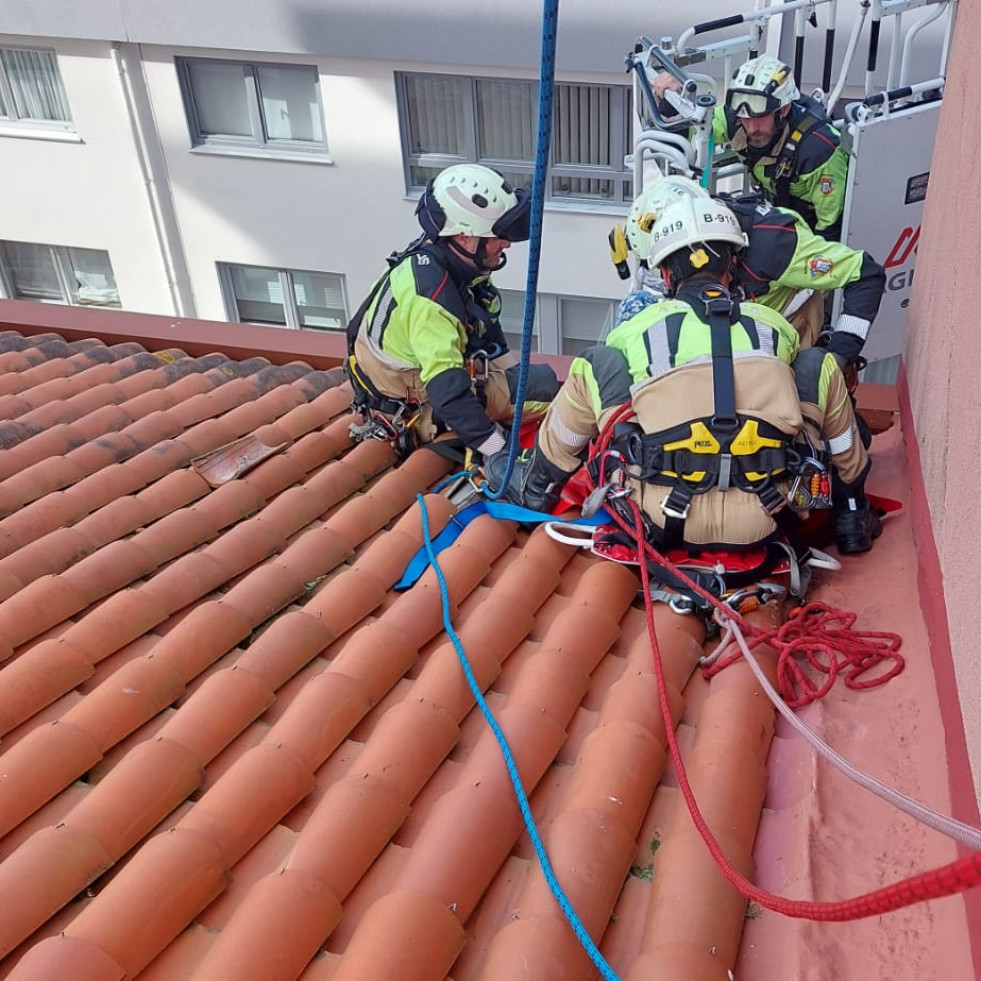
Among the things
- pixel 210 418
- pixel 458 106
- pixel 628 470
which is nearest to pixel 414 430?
pixel 210 418

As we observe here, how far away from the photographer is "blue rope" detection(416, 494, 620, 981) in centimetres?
207

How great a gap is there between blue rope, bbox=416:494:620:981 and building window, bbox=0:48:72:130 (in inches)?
491

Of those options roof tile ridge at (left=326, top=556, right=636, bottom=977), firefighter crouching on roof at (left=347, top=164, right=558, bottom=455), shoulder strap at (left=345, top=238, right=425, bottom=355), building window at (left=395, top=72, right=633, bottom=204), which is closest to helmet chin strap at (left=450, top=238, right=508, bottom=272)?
firefighter crouching on roof at (left=347, top=164, right=558, bottom=455)

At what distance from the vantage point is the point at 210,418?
4902mm

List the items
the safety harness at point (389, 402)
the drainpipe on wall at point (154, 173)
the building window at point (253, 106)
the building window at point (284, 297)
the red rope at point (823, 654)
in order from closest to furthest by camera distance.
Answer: the red rope at point (823, 654), the safety harness at point (389, 402), the building window at point (253, 106), the drainpipe on wall at point (154, 173), the building window at point (284, 297)

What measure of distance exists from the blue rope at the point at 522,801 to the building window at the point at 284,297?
10.9 m

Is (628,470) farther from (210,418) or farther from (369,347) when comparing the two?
(210,418)

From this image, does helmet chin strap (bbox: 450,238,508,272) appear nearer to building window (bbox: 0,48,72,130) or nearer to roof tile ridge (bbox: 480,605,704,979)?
roof tile ridge (bbox: 480,605,704,979)

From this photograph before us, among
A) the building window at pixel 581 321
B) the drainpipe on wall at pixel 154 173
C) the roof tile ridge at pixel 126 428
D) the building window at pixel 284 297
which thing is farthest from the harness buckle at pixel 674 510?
the drainpipe on wall at pixel 154 173

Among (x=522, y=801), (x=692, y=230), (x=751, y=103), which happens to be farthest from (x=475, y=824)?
(x=751, y=103)

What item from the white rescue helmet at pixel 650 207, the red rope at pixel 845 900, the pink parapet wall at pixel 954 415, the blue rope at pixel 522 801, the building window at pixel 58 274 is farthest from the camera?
the building window at pixel 58 274

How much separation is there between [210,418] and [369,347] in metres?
0.96

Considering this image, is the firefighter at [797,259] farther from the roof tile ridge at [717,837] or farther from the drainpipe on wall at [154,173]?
the drainpipe on wall at [154,173]

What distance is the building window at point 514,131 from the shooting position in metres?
11.5
